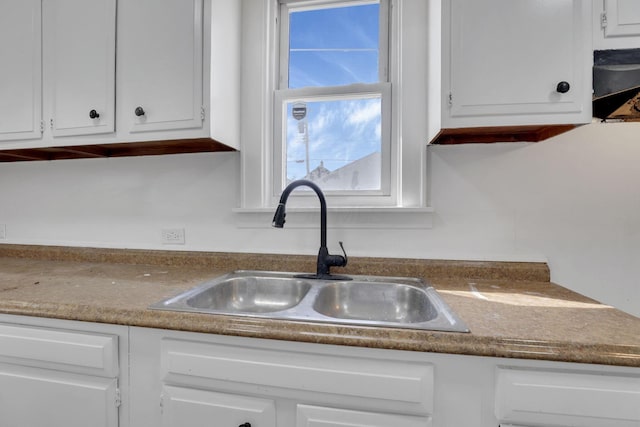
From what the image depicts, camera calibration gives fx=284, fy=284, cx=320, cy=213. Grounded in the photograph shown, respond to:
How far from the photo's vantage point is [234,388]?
2.42 feet

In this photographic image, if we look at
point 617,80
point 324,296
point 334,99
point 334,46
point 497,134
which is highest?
point 334,46

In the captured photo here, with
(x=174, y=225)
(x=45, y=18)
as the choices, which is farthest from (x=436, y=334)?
(x=45, y=18)

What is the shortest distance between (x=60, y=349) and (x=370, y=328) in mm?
900

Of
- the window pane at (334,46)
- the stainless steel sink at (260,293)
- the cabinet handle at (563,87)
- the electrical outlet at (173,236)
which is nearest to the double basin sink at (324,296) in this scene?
the stainless steel sink at (260,293)

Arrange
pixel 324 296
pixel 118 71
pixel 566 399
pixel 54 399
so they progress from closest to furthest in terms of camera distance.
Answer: pixel 566 399 < pixel 54 399 < pixel 324 296 < pixel 118 71

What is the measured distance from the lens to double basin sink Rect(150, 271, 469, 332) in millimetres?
1003

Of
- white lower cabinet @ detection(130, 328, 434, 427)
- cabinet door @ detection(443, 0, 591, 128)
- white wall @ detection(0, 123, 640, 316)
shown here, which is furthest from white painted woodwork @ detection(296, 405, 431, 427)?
cabinet door @ detection(443, 0, 591, 128)

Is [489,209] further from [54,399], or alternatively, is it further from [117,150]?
[117,150]

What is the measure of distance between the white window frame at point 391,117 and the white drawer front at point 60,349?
0.72 metres

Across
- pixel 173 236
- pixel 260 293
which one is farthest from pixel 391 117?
pixel 173 236

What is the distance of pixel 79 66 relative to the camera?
1.23 metres

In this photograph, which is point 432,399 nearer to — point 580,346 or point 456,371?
point 456,371

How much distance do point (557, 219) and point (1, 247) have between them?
9.58 feet

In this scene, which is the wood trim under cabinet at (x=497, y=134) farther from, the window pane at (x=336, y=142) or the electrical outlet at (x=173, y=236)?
the electrical outlet at (x=173, y=236)
